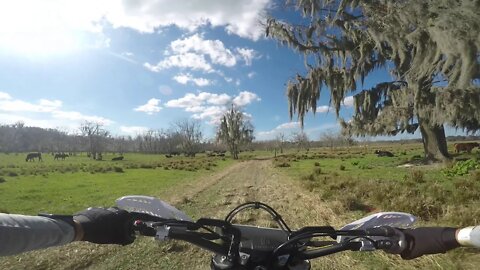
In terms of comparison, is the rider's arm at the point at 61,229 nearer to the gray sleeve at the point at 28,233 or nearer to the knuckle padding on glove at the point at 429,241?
the gray sleeve at the point at 28,233

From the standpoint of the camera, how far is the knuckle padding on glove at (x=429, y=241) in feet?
4.62

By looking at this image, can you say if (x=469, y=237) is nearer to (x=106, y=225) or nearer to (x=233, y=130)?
(x=106, y=225)

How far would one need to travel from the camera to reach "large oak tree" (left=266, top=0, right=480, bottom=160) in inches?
405

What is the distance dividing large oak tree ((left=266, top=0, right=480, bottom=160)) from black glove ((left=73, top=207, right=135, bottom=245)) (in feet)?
34.6

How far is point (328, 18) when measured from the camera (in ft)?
58.9

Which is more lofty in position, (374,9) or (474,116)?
(374,9)

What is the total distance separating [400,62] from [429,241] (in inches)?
682

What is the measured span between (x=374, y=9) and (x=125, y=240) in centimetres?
1601

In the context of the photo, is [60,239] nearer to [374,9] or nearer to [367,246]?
[367,246]

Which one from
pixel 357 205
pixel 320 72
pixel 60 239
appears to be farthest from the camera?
pixel 320 72

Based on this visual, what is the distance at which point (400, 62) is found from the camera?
1677cm

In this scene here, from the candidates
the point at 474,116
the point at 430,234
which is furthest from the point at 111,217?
the point at 474,116

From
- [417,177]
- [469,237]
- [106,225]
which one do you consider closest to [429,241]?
[469,237]

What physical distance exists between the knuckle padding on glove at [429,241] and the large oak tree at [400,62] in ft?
32.2
